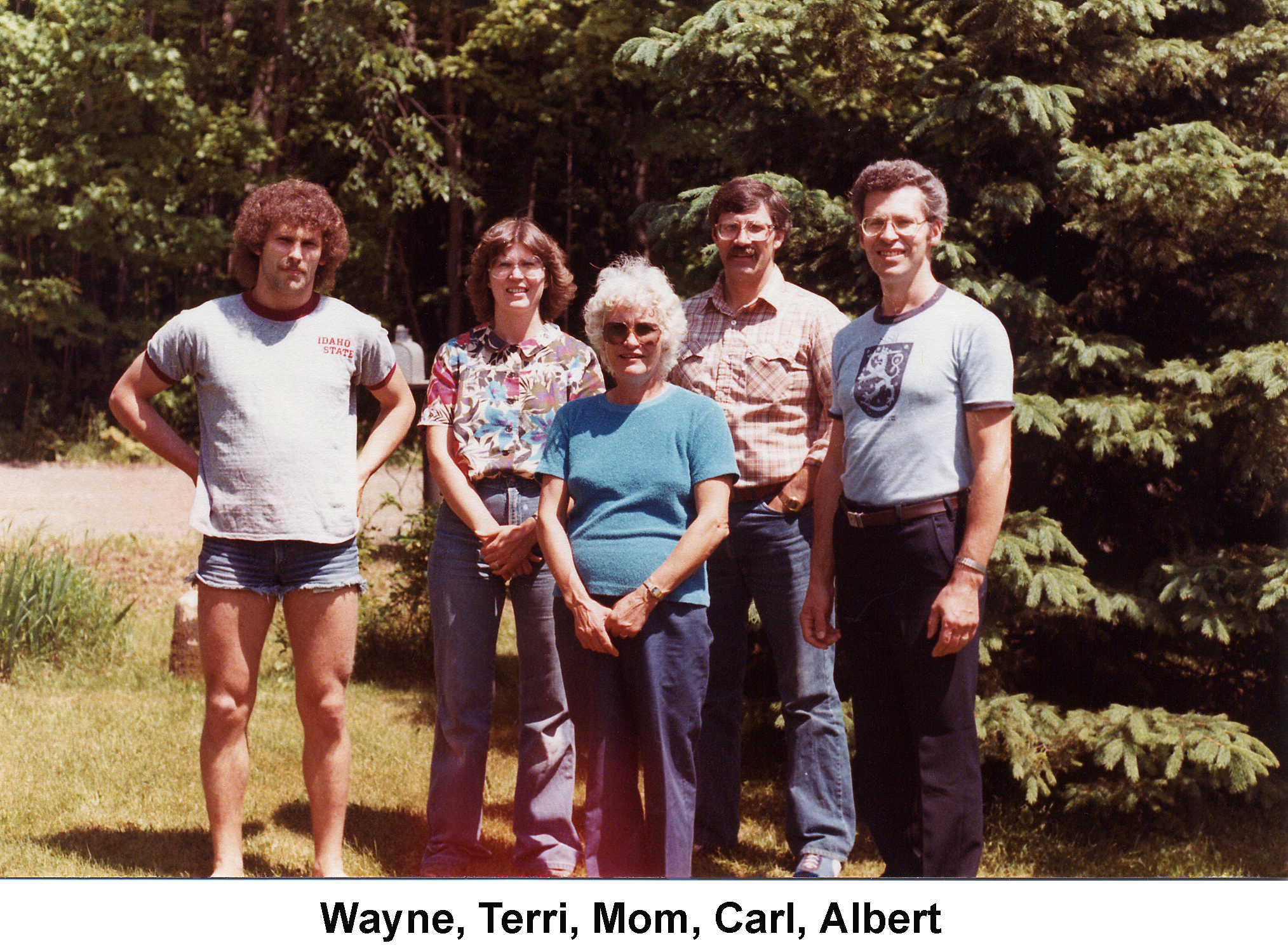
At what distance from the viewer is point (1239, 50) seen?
4.44 m

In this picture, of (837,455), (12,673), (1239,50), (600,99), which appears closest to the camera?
(837,455)

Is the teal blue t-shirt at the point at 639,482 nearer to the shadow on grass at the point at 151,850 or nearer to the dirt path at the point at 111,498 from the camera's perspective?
the shadow on grass at the point at 151,850

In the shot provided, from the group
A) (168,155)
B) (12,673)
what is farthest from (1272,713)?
(168,155)

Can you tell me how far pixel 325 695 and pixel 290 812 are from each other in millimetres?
1355

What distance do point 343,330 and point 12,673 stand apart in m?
3.95

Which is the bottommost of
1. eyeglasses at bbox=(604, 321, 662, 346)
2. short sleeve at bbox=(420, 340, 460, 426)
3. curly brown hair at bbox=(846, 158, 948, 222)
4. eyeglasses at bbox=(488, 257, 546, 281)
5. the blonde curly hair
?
short sleeve at bbox=(420, 340, 460, 426)

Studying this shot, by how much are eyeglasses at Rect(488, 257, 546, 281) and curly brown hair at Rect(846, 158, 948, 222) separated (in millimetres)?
1000

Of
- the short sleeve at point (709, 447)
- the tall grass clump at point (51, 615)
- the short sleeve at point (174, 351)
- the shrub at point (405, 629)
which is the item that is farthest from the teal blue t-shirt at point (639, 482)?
the tall grass clump at point (51, 615)

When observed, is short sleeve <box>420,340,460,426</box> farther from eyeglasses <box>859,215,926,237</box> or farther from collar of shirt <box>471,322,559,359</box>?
eyeglasses <box>859,215,926,237</box>

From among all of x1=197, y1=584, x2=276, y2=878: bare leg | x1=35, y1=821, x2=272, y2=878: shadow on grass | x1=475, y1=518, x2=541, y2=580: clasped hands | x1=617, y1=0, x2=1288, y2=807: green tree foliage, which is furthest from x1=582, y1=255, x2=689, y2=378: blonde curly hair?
x1=35, y1=821, x2=272, y2=878: shadow on grass

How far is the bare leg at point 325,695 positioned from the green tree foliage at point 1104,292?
2263mm

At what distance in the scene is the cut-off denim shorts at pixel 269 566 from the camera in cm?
312

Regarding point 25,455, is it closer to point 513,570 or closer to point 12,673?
point 12,673

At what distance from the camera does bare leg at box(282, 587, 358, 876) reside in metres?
3.20
